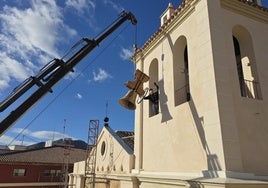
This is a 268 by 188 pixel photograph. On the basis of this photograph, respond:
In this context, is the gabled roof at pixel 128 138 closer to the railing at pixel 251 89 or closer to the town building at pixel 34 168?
the railing at pixel 251 89

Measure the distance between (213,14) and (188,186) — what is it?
228 inches

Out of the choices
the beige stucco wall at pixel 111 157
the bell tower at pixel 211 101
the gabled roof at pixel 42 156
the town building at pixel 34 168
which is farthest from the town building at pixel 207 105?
the gabled roof at pixel 42 156

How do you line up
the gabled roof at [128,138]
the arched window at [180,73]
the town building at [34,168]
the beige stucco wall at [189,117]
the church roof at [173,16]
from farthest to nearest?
the town building at [34,168]
the gabled roof at [128,138]
the arched window at [180,73]
the church roof at [173,16]
the beige stucco wall at [189,117]

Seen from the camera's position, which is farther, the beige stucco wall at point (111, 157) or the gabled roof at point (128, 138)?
the gabled roof at point (128, 138)

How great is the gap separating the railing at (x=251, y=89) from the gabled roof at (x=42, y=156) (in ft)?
95.9

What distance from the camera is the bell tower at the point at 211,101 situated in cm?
659

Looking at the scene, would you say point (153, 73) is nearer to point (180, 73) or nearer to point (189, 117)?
point (180, 73)

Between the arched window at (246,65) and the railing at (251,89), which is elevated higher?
the arched window at (246,65)

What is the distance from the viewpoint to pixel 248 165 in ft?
22.1

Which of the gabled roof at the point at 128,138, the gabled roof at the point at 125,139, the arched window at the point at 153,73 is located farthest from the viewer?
the gabled roof at the point at 128,138

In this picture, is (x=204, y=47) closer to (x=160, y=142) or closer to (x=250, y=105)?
(x=250, y=105)

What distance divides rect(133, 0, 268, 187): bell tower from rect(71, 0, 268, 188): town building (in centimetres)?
3

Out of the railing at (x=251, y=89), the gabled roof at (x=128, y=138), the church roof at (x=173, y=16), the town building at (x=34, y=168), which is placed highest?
the church roof at (x=173, y=16)

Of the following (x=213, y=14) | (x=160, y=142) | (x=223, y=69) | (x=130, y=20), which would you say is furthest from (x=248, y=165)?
(x=130, y=20)
